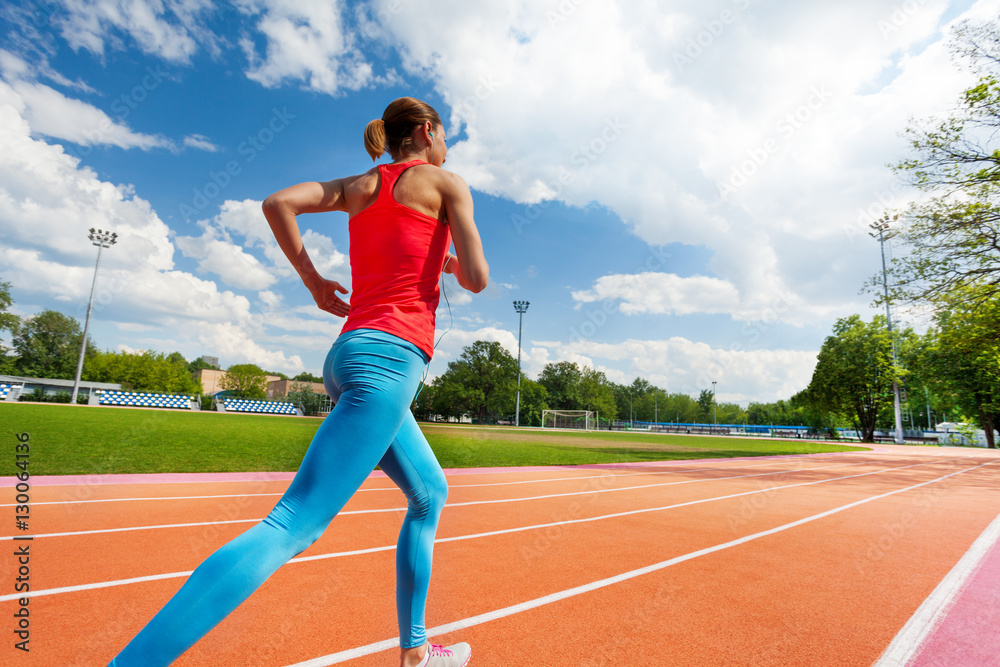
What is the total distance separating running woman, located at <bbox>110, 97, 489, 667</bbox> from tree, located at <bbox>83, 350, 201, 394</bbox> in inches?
3361

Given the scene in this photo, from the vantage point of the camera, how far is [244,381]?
249 feet

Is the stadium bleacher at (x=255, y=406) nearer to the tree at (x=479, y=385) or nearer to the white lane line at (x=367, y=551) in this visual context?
the tree at (x=479, y=385)

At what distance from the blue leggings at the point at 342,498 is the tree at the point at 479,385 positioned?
76495 mm

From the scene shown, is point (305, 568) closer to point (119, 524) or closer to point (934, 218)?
point (119, 524)

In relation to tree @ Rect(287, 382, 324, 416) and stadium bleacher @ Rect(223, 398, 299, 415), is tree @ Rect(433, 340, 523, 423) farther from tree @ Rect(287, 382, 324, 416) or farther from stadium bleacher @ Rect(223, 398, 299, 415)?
stadium bleacher @ Rect(223, 398, 299, 415)

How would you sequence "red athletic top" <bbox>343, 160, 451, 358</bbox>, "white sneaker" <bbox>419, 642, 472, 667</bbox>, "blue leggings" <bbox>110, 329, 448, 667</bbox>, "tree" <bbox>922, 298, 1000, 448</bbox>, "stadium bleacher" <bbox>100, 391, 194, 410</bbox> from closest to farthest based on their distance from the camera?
"blue leggings" <bbox>110, 329, 448, 667</bbox>, "red athletic top" <bbox>343, 160, 451, 358</bbox>, "white sneaker" <bbox>419, 642, 472, 667</bbox>, "tree" <bbox>922, 298, 1000, 448</bbox>, "stadium bleacher" <bbox>100, 391, 194, 410</bbox>

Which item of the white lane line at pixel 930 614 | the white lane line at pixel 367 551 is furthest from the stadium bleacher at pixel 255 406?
the white lane line at pixel 930 614

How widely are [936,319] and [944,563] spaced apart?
17.9m

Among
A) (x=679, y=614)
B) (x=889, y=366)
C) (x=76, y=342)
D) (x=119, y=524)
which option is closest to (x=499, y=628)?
(x=679, y=614)

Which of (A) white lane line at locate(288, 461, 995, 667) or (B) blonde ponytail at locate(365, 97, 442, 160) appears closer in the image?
(B) blonde ponytail at locate(365, 97, 442, 160)

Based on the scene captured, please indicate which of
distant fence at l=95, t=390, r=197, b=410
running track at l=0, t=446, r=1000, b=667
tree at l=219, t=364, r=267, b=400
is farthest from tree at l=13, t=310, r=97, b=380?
running track at l=0, t=446, r=1000, b=667

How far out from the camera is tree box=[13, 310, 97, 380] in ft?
238

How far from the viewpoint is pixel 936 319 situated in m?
17.8

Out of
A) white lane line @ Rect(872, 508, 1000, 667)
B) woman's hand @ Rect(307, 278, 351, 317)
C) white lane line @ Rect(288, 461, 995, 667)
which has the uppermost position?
Answer: woman's hand @ Rect(307, 278, 351, 317)
